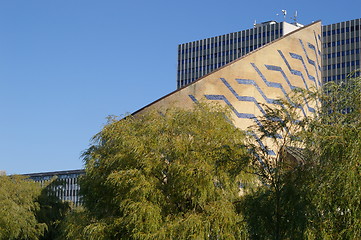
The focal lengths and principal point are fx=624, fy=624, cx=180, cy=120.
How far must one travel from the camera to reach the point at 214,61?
11656 cm

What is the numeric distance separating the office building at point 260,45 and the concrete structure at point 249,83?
6625cm

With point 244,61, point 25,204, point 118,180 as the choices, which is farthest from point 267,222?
point 25,204

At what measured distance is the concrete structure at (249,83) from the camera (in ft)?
129

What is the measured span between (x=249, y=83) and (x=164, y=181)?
595 inches

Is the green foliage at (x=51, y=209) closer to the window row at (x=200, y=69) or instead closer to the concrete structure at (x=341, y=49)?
the concrete structure at (x=341, y=49)

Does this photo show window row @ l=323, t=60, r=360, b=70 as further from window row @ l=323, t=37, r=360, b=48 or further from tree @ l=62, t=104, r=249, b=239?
tree @ l=62, t=104, r=249, b=239

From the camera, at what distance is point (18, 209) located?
127ft

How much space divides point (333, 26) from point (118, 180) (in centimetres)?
9128

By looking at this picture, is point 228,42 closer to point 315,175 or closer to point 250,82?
point 250,82

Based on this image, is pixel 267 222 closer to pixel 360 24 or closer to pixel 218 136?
pixel 218 136

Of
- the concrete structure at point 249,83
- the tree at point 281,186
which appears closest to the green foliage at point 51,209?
the concrete structure at point 249,83

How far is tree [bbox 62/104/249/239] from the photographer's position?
79.2ft

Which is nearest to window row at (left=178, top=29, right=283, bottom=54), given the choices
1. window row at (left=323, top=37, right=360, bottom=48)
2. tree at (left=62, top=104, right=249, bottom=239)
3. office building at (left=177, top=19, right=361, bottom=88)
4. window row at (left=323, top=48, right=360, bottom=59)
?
office building at (left=177, top=19, right=361, bottom=88)

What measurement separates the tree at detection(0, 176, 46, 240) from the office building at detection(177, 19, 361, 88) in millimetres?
72556
